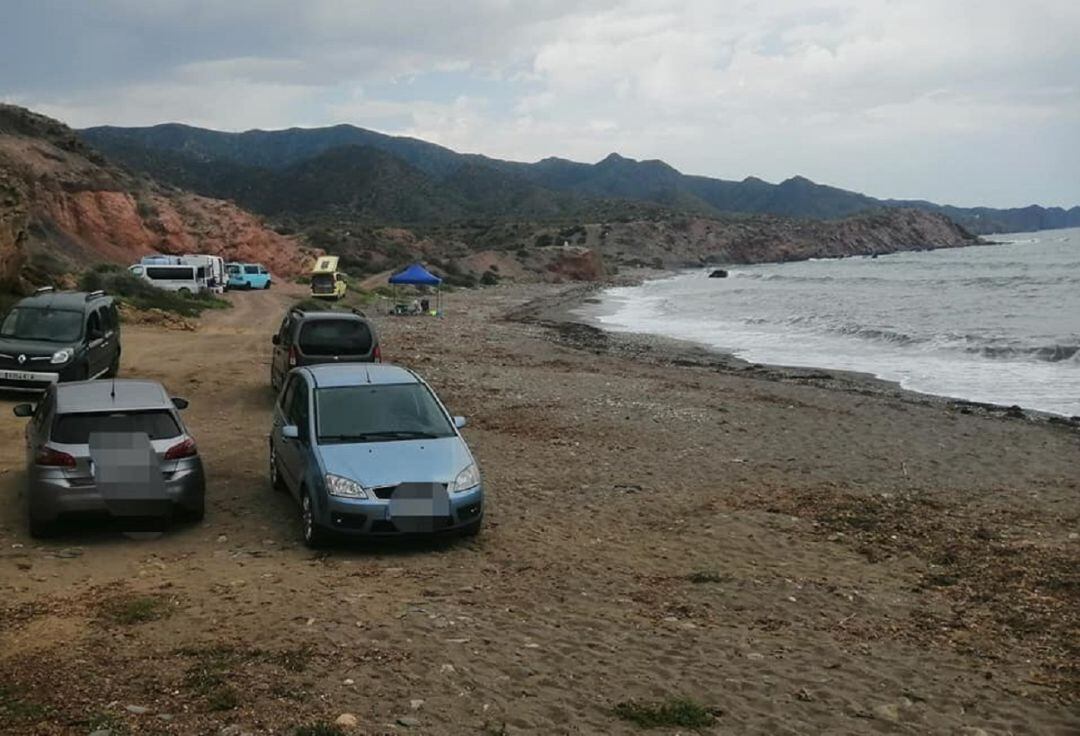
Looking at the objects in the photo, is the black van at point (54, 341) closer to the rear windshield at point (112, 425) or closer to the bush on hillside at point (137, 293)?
the rear windshield at point (112, 425)

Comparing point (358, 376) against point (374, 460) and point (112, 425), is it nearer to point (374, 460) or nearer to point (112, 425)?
point (374, 460)

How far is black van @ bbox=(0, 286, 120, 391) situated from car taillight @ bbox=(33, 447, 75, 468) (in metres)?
7.06

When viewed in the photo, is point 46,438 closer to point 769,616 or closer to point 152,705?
point 152,705

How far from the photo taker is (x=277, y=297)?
47781 mm

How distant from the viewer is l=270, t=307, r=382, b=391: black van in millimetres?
15102

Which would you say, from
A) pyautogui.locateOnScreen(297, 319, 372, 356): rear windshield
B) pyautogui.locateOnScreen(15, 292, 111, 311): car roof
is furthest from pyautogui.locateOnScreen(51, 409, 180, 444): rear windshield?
pyautogui.locateOnScreen(15, 292, 111, 311): car roof

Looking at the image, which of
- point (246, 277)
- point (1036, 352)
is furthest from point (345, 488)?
point (246, 277)

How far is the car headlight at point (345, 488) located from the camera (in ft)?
26.9

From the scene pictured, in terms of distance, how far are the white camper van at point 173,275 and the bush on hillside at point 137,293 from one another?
2972 mm

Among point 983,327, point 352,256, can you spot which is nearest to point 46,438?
point 983,327

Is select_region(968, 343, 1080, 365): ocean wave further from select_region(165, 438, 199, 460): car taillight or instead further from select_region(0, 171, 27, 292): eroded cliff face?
select_region(0, 171, 27, 292): eroded cliff face

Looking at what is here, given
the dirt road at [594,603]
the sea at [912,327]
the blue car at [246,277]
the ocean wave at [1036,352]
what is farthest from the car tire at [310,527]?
the blue car at [246,277]

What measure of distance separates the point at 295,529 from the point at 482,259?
80035 millimetres

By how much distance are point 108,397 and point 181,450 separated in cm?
92
